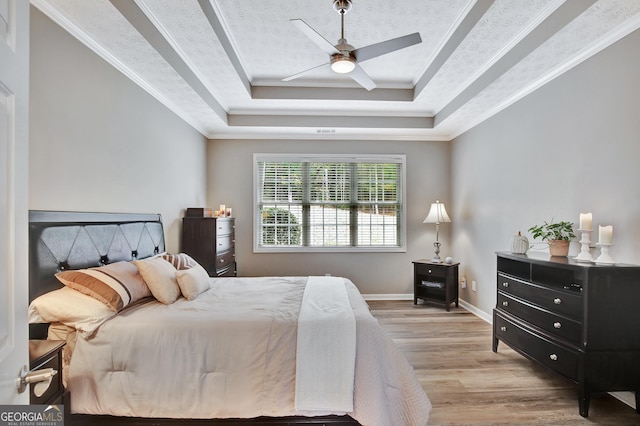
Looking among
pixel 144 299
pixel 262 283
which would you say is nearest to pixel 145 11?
pixel 144 299

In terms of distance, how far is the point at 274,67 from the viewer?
3.55m

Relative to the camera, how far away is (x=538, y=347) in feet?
7.88

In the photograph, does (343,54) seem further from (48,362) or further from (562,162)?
(48,362)

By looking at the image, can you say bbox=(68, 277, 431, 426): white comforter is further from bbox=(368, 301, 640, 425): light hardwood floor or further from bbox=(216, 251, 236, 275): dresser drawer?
bbox=(216, 251, 236, 275): dresser drawer

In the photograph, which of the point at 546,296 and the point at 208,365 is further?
the point at 546,296

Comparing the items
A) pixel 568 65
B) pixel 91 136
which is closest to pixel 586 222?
pixel 568 65

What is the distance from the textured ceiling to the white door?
1.48 m

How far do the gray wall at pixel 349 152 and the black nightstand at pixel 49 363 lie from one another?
339 centimetres

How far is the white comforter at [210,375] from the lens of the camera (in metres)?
1.77

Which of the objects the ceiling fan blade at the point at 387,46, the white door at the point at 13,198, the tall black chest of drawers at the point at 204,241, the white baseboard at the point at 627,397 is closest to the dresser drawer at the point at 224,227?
the tall black chest of drawers at the point at 204,241

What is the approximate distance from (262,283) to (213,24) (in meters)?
2.25

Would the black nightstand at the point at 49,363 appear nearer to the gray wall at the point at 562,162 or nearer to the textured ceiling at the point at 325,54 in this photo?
the textured ceiling at the point at 325,54

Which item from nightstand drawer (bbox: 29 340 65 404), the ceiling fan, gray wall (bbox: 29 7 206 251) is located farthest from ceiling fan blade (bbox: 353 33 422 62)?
nightstand drawer (bbox: 29 340 65 404)

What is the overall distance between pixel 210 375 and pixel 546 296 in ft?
7.99
